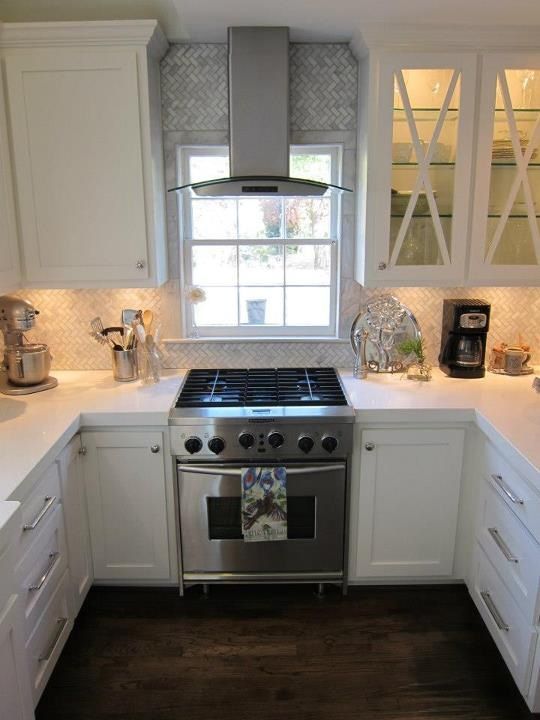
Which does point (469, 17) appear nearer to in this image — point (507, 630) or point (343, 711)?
point (507, 630)

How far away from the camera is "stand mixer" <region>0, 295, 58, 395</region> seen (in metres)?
2.61

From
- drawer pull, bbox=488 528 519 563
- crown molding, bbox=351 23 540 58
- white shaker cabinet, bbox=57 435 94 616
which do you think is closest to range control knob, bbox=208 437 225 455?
white shaker cabinet, bbox=57 435 94 616

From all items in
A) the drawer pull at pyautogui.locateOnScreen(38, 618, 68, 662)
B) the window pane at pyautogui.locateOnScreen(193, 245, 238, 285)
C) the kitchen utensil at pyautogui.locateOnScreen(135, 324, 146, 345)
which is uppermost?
the window pane at pyautogui.locateOnScreen(193, 245, 238, 285)

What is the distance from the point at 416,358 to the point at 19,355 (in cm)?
189

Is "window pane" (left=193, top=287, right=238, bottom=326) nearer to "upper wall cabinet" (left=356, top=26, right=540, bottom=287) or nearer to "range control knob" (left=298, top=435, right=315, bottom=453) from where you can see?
"upper wall cabinet" (left=356, top=26, right=540, bottom=287)

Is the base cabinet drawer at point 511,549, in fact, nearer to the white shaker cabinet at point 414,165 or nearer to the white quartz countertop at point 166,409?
the white quartz countertop at point 166,409

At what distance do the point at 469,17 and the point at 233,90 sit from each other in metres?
0.99

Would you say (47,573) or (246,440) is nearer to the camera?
(47,573)

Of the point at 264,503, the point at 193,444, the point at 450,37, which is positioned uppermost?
the point at 450,37

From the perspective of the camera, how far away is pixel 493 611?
2.24 m

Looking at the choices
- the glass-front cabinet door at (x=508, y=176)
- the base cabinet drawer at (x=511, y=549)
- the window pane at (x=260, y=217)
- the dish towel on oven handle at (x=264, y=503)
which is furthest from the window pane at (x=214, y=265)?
the base cabinet drawer at (x=511, y=549)

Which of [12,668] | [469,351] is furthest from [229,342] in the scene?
[12,668]

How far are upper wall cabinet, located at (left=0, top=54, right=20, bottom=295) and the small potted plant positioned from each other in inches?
72.8

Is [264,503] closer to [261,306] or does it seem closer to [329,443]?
[329,443]
